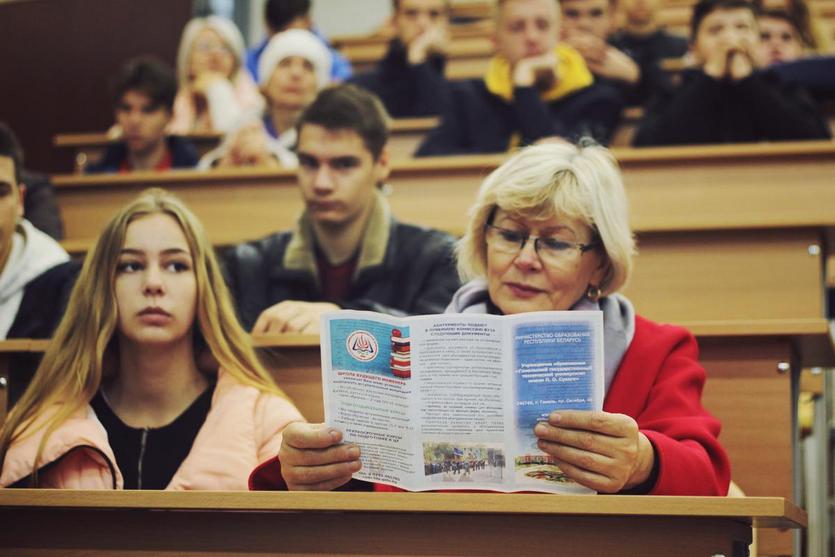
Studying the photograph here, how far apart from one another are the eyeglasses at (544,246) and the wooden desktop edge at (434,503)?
0.51m

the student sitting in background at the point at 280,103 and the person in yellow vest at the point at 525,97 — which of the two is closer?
the person in yellow vest at the point at 525,97

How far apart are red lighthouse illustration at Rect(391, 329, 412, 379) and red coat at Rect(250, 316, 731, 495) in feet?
0.85

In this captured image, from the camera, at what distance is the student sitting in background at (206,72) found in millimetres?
4273

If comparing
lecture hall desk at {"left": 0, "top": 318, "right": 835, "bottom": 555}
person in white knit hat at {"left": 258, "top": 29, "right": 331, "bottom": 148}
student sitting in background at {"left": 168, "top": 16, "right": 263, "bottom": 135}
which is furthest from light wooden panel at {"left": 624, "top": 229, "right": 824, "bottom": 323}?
student sitting in background at {"left": 168, "top": 16, "right": 263, "bottom": 135}

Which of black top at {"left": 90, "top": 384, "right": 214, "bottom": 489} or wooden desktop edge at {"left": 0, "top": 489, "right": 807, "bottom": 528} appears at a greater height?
black top at {"left": 90, "top": 384, "right": 214, "bottom": 489}

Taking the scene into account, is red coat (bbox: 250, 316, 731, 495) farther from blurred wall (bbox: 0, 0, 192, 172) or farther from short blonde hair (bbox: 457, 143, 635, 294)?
blurred wall (bbox: 0, 0, 192, 172)

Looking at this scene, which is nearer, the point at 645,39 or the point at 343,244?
Answer: the point at 343,244

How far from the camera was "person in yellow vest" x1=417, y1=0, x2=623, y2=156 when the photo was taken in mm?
3139

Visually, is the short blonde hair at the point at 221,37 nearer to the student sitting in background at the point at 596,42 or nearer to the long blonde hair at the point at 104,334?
the student sitting in background at the point at 596,42

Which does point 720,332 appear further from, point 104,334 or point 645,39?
point 645,39

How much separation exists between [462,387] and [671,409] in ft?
1.18

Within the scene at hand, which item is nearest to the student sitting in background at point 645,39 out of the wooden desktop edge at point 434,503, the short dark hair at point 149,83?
the short dark hair at point 149,83

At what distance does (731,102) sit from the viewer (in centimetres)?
312

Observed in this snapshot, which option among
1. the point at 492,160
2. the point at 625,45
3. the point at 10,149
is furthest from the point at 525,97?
the point at 10,149
